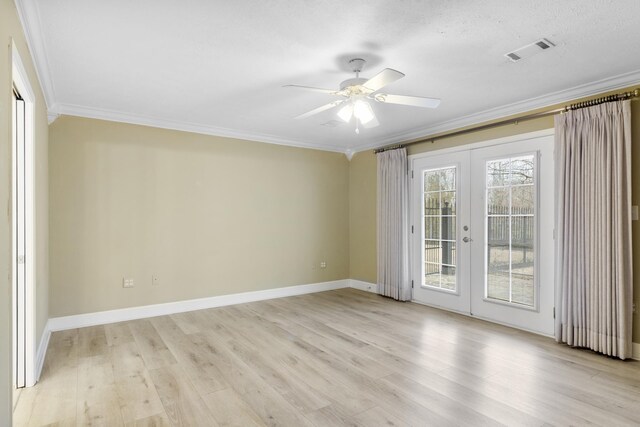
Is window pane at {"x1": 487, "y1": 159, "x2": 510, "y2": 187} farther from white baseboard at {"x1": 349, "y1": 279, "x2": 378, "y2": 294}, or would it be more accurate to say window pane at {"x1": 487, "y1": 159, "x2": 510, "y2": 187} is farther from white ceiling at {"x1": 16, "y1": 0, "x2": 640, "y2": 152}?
white baseboard at {"x1": 349, "y1": 279, "x2": 378, "y2": 294}

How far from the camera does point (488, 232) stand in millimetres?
4461

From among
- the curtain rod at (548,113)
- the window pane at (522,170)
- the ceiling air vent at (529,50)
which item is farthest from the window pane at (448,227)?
the ceiling air vent at (529,50)

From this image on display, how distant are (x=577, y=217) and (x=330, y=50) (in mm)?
2887

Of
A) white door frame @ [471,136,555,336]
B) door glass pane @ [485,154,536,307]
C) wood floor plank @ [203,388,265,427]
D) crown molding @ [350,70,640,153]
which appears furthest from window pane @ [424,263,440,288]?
wood floor plank @ [203,388,265,427]

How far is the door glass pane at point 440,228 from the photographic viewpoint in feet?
16.0

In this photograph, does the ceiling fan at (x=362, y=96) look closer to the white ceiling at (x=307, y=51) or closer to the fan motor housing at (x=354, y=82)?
the fan motor housing at (x=354, y=82)

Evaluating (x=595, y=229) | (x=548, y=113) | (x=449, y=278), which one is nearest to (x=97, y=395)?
(x=449, y=278)

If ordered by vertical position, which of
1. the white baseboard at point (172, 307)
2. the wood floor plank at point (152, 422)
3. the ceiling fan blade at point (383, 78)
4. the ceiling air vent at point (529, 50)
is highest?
the ceiling air vent at point (529, 50)

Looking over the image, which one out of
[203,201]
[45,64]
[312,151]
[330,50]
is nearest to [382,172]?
[312,151]

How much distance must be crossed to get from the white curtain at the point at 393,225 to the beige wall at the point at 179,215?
97 cm

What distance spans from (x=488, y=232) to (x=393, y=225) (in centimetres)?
146

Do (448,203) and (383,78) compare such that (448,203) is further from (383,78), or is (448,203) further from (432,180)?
(383,78)

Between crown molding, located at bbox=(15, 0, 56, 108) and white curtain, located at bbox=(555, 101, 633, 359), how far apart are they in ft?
14.8

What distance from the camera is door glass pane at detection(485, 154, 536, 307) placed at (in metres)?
4.05
